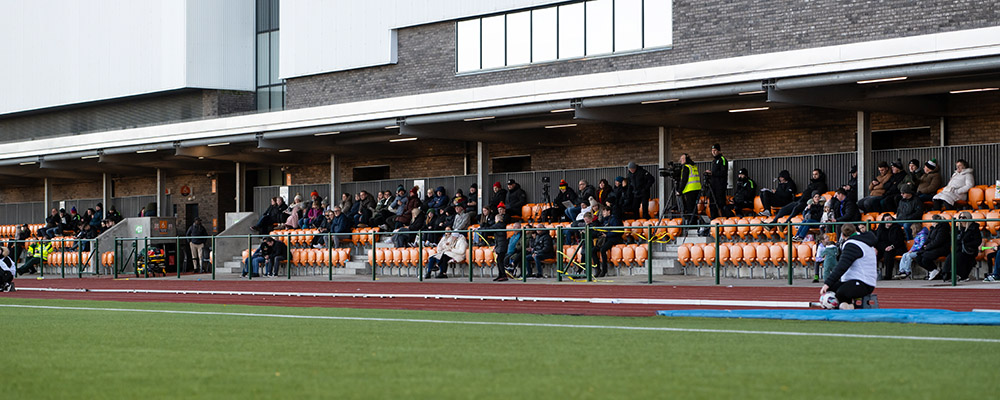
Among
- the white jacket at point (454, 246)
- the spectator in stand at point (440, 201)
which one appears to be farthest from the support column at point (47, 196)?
the white jacket at point (454, 246)

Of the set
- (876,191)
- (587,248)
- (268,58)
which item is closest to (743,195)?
(876,191)

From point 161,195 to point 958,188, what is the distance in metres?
29.4

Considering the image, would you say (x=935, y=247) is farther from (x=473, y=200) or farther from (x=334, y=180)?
(x=334, y=180)

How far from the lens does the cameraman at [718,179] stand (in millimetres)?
25141

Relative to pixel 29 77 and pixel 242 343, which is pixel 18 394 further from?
pixel 29 77

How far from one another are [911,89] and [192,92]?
28374mm

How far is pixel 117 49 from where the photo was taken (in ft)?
146

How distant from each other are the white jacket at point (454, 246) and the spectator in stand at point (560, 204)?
3.00 m

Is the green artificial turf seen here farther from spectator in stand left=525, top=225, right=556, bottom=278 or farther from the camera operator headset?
the camera operator headset

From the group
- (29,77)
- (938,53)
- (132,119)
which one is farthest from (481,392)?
(29,77)

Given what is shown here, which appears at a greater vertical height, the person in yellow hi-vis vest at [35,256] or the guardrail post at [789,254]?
the guardrail post at [789,254]

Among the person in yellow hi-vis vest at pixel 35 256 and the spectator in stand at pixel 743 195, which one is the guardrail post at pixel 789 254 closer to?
the spectator in stand at pixel 743 195

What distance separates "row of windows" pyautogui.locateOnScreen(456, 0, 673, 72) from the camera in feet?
96.8

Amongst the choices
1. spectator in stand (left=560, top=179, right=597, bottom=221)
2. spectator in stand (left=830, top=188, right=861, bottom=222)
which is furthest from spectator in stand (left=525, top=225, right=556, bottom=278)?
spectator in stand (left=830, top=188, right=861, bottom=222)
